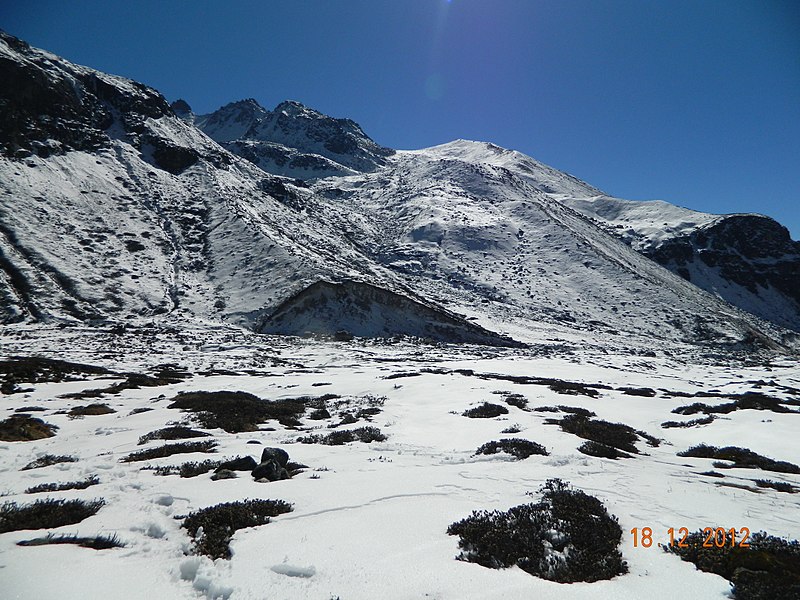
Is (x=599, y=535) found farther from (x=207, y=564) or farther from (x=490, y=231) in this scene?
(x=490, y=231)

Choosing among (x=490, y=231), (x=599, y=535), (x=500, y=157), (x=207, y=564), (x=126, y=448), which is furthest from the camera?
(x=500, y=157)

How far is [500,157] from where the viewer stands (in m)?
164

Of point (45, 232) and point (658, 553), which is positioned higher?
point (45, 232)

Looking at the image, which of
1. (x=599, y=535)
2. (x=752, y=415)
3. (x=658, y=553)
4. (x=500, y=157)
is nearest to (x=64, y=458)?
(x=599, y=535)

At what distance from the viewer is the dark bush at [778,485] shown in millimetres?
9109

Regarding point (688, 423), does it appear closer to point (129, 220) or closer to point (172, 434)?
point (172, 434)

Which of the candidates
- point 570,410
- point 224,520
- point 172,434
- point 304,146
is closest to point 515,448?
point 224,520

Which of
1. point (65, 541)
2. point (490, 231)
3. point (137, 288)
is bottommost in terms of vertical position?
point (65, 541)

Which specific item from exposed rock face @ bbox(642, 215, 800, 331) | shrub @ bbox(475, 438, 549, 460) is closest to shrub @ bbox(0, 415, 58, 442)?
shrub @ bbox(475, 438, 549, 460)

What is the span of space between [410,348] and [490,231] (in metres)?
57.5
